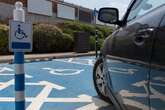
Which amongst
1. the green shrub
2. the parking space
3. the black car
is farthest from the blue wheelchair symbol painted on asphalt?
the green shrub

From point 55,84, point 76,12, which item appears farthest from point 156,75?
point 76,12

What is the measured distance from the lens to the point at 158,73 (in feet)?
9.23

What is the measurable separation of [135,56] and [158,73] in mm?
504

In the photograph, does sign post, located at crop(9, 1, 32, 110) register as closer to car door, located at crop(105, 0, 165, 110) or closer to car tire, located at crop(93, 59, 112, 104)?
car door, located at crop(105, 0, 165, 110)

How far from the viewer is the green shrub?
18406 mm

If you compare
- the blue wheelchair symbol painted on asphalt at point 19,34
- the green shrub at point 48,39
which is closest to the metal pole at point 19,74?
the blue wheelchair symbol painted on asphalt at point 19,34

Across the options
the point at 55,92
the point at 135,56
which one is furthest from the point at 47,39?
the point at 135,56

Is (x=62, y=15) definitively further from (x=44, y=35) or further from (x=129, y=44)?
(x=129, y=44)

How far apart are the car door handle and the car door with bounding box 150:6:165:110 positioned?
16 centimetres

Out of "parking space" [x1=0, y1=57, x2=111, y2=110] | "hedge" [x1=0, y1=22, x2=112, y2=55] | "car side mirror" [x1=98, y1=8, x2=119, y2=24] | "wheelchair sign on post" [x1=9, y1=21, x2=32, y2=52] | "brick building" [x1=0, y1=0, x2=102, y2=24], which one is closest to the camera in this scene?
"wheelchair sign on post" [x1=9, y1=21, x2=32, y2=52]

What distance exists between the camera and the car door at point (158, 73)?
277 centimetres

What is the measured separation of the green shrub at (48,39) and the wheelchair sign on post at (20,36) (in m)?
14.4

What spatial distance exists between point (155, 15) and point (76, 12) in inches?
1565

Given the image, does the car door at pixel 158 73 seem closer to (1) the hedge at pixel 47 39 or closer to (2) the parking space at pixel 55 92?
(2) the parking space at pixel 55 92
